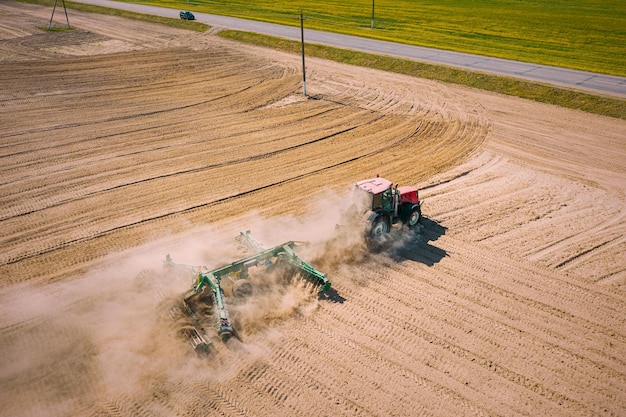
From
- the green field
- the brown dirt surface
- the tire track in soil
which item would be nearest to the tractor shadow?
the brown dirt surface

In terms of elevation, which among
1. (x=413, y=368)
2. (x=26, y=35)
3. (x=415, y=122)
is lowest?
(x=413, y=368)

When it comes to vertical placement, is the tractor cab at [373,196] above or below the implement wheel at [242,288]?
above

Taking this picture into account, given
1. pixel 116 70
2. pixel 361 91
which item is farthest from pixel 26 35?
pixel 361 91

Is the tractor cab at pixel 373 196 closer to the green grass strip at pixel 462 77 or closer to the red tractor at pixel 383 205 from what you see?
the red tractor at pixel 383 205

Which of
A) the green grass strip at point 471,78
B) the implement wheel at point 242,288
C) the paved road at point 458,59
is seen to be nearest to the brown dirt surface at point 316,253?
the implement wheel at point 242,288

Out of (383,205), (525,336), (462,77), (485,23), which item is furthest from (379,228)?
(485,23)

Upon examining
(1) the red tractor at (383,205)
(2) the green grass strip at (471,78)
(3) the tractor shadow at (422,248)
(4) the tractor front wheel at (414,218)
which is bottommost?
(3) the tractor shadow at (422,248)

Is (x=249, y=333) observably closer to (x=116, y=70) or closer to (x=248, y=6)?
(x=116, y=70)
